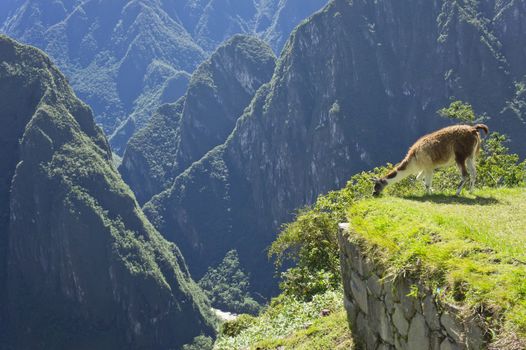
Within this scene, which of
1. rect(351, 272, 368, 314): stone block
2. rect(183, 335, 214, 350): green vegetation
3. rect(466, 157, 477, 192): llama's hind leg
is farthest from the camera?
rect(183, 335, 214, 350): green vegetation

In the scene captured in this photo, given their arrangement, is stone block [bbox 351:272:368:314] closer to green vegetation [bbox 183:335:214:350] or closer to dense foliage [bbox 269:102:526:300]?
dense foliage [bbox 269:102:526:300]

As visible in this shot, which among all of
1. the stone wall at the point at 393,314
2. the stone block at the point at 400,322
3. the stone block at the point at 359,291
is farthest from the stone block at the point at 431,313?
the stone block at the point at 359,291

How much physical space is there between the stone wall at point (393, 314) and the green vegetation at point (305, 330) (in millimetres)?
714

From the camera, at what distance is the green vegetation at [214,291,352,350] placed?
8516 millimetres

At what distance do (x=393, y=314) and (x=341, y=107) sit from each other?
410 ft

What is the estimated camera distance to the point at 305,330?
961 cm

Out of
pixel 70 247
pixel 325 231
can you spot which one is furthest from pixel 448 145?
Result: pixel 70 247

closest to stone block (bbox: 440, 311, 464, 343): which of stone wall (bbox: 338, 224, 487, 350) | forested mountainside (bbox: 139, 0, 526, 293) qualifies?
stone wall (bbox: 338, 224, 487, 350)

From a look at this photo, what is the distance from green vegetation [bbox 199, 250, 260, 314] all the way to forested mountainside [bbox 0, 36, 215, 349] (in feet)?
28.0

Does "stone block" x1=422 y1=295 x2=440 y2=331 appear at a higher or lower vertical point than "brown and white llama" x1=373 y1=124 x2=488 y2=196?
lower

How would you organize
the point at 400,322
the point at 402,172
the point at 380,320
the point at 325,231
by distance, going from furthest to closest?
the point at 325,231 < the point at 402,172 < the point at 380,320 < the point at 400,322

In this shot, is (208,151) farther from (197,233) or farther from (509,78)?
(509,78)

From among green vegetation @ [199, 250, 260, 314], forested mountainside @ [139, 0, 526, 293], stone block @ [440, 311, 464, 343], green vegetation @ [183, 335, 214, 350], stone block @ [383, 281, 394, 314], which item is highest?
forested mountainside @ [139, 0, 526, 293]

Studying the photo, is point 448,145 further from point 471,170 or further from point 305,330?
point 305,330
